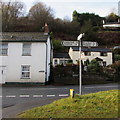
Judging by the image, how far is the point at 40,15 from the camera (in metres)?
48.4

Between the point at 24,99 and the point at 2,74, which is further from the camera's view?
the point at 2,74

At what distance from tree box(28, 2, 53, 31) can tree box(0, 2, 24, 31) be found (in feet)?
19.6

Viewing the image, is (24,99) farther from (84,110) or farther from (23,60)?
(23,60)

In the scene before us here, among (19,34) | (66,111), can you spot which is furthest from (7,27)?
(66,111)

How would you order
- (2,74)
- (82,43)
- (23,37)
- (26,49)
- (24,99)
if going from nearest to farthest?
(82,43) < (24,99) < (2,74) < (26,49) < (23,37)

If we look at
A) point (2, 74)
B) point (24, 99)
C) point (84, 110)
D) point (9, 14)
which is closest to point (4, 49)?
point (2, 74)

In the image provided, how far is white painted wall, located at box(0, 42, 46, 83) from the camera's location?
58.5 feet

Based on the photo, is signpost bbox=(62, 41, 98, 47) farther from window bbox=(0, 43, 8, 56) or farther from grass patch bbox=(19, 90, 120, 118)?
window bbox=(0, 43, 8, 56)

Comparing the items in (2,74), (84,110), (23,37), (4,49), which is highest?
(23,37)

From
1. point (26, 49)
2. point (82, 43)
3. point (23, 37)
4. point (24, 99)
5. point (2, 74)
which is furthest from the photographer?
point (23, 37)

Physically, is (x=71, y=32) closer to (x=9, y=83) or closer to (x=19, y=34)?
(x=19, y=34)

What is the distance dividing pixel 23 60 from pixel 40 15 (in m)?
33.8

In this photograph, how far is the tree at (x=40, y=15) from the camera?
46.7m

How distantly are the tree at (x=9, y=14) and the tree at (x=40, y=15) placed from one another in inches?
235
